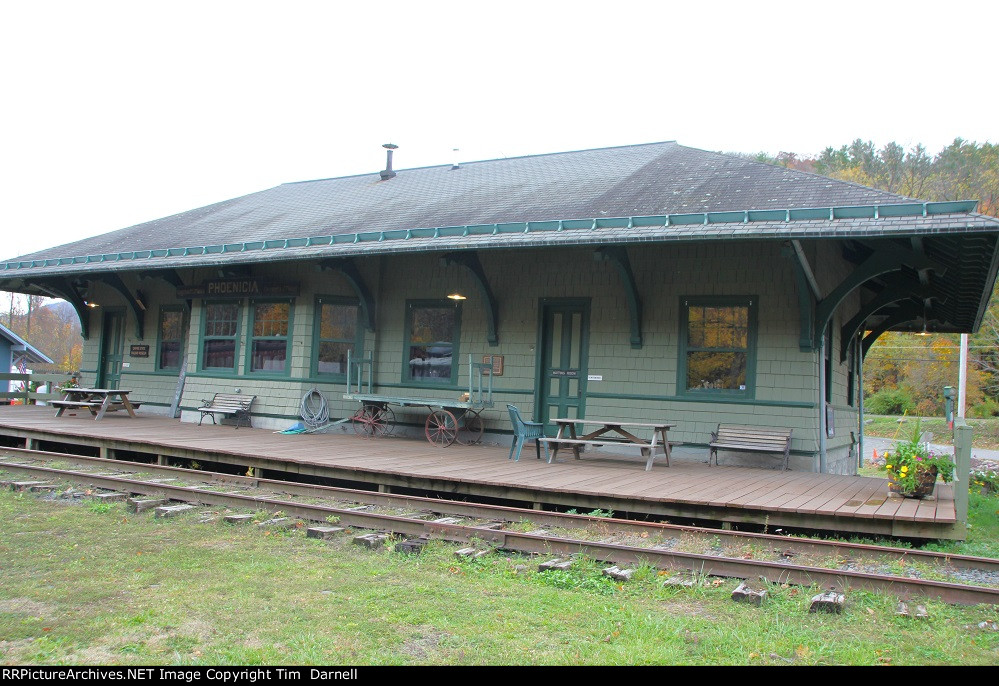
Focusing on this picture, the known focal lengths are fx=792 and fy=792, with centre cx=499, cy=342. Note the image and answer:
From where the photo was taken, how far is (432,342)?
12430 millimetres

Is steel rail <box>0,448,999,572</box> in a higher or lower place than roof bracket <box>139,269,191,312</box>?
lower

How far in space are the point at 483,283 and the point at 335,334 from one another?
2.91 m

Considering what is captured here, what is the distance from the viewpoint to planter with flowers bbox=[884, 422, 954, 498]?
683cm

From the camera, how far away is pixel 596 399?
10906mm

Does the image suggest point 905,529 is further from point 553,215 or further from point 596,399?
point 553,215

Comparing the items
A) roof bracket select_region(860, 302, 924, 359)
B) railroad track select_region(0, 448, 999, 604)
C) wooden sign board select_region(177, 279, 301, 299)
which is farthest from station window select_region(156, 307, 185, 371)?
roof bracket select_region(860, 302, 924, 359)

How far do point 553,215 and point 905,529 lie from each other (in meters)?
6.47

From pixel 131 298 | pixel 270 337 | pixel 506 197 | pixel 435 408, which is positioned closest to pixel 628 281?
pixel 506 197

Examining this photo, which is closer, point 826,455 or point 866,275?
point 866,275

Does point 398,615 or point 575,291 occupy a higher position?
point 575,291

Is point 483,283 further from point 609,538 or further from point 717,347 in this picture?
point 609,538

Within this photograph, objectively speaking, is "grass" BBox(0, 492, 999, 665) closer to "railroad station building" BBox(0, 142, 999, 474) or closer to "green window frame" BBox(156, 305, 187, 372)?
"railroad station building" BBox(0, 142, 999, 474)

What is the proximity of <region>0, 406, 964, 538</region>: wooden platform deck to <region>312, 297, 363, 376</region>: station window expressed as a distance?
1.34 meters
